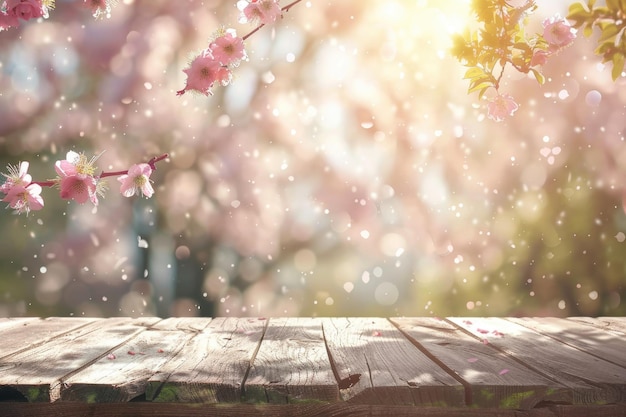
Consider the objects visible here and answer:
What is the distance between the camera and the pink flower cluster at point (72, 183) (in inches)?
72.6

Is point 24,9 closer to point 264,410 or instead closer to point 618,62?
point 264,410

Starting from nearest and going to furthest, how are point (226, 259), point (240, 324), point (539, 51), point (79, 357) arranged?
1. point (79, 357)
2. point (539, 51)
3. point (240, 324)
4. point (226, 259)

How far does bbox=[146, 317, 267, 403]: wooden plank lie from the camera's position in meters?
1.42

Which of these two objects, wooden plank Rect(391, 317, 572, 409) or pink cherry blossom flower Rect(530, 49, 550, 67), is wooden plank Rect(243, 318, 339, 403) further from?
pink cherry blossom flower Rect(530, 49, 550, 67)

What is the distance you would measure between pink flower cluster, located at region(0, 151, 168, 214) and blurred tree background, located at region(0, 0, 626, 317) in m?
1.48

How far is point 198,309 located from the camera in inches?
138

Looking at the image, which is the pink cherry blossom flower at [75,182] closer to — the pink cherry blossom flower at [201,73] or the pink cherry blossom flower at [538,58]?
the pink cherry blossom flower at [201,73]

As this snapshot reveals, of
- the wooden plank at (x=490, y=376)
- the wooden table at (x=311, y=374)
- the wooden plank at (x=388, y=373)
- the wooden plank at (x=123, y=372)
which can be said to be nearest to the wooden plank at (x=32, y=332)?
the wooden table at (x=311, y=374)

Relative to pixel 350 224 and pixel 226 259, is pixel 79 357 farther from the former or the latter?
pixel 350 224

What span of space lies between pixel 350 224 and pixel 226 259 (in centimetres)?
75

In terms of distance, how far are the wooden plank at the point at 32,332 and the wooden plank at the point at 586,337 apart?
178 centimetres

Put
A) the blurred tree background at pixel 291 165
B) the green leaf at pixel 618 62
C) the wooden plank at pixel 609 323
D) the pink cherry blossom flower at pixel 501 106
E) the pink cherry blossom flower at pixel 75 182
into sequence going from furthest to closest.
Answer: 1. the blurred tree background at pixel 291 165
2. the wooden plank at pixel 609 323
3. the pink cherry blossom flower at pixel 501 106
4. the pink cherry blossom flower at pixel 75 182
5. the green leaf at pixel 618 62

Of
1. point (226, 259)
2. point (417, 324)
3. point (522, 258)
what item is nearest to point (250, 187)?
point (226, 259)

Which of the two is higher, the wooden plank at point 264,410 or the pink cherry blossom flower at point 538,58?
the pink cherry blossom flower at point 538,58
